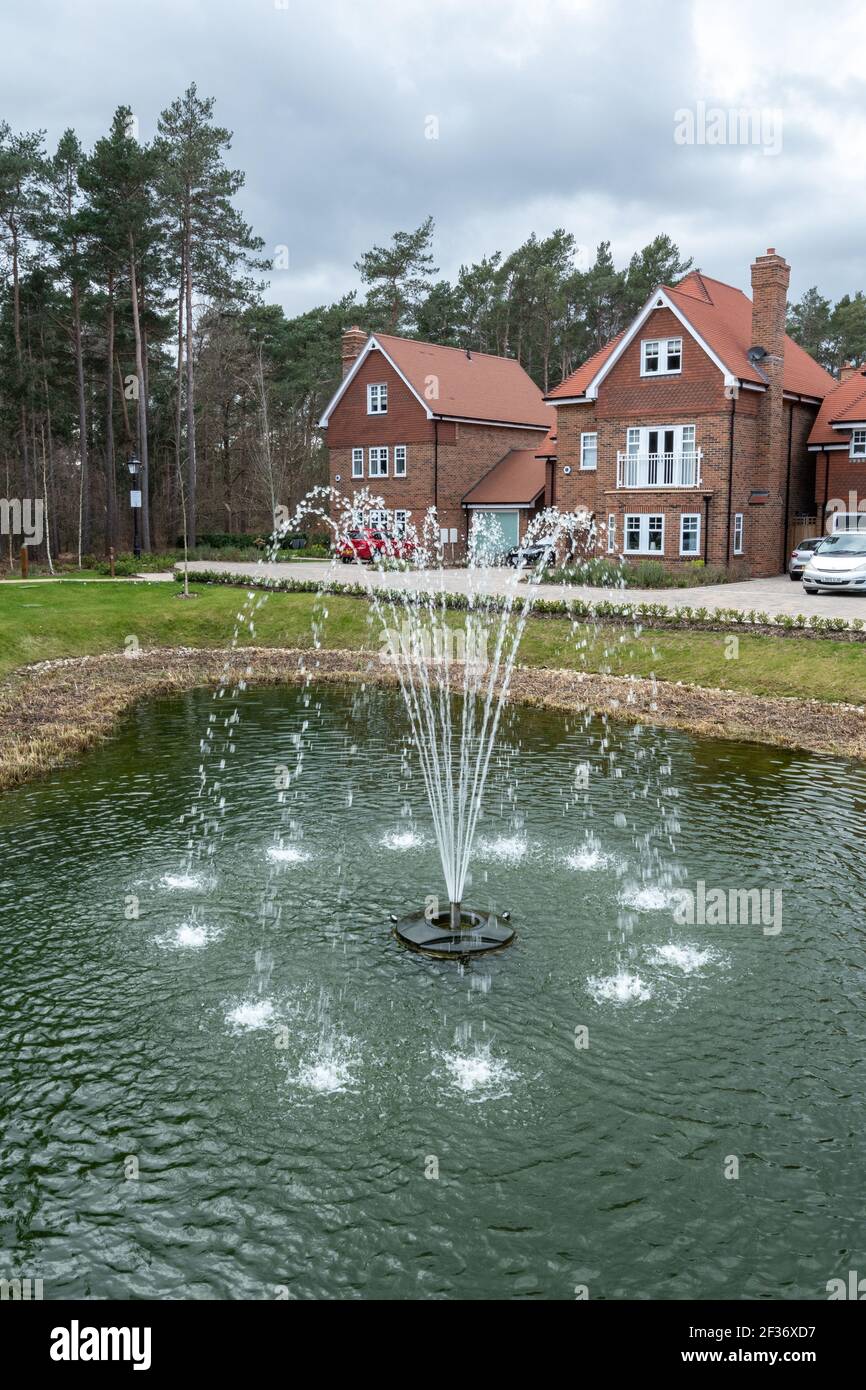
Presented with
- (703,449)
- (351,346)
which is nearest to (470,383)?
(351,346)

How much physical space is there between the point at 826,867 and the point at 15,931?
26.0 ft

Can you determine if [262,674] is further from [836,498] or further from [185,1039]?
[836,498]

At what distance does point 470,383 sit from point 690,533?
1964 cm

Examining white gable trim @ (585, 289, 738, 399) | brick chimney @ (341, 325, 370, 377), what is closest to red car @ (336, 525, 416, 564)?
brick chimney @ (341, 325, 370, 377)

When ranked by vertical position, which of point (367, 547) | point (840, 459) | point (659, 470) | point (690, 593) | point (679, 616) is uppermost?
point (840, 459)

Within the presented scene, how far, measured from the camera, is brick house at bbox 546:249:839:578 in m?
35.1

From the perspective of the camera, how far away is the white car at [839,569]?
2878 cm

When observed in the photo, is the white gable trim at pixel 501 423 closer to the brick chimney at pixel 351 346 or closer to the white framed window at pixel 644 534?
the brick chimney at pixel 351 346

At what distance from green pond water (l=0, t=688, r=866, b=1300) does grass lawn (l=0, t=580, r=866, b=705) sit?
7749mm

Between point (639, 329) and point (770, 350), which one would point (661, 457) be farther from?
point (770, 350)

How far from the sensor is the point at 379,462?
1933 inches

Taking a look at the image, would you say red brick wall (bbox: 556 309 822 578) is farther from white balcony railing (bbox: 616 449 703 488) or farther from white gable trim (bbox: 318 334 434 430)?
white gable trim (bbox: 318 334 434 430)

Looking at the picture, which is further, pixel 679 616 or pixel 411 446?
pixel 411 446

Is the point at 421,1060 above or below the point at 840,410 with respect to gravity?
below
